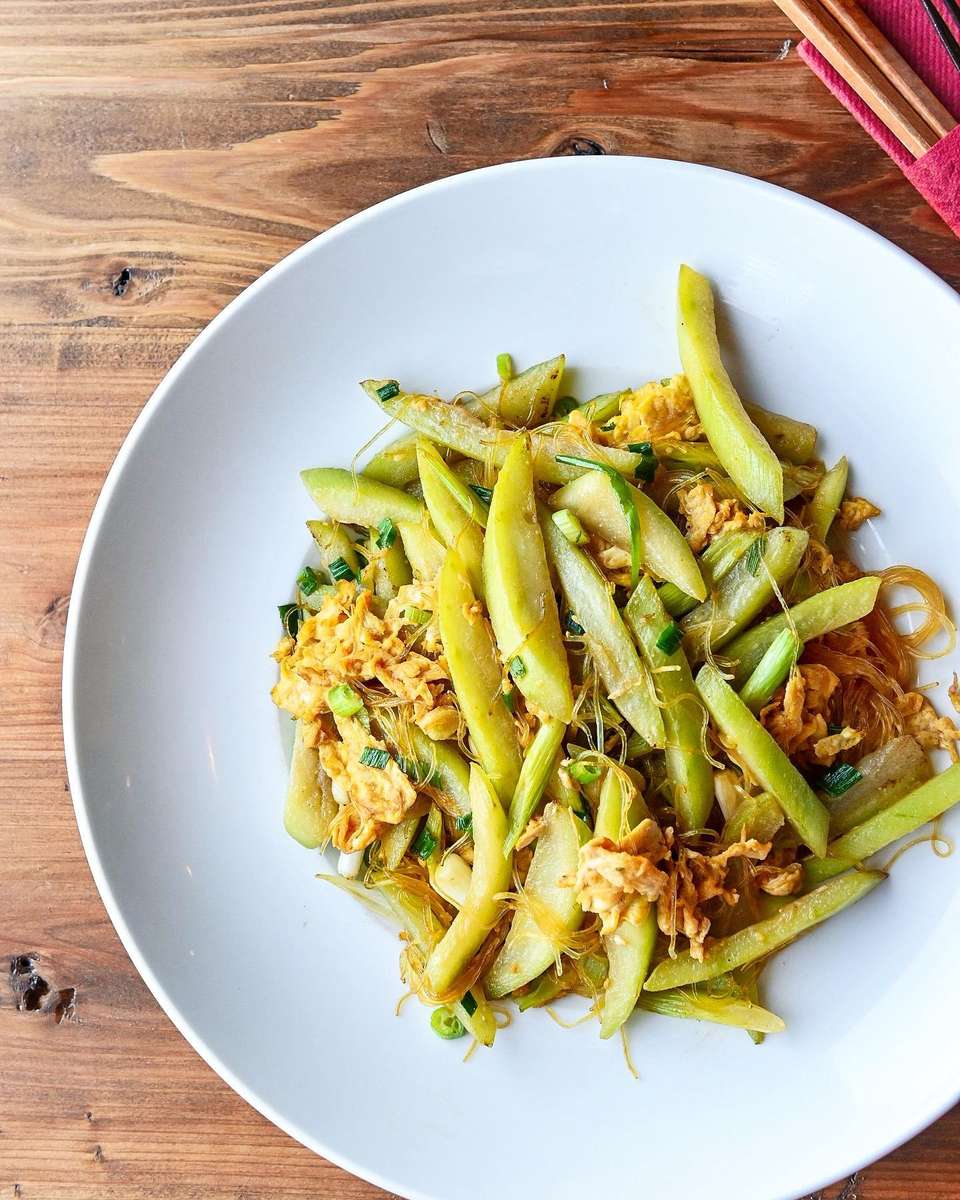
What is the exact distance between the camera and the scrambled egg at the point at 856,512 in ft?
7.61

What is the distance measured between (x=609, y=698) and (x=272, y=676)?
35.9 inches

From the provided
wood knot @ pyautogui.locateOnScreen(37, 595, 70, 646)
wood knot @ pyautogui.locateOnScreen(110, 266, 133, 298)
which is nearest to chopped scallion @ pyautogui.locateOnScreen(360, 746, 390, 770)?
wood knot @ pyautogui.locateOnScreen(37, 595, 70, 646)

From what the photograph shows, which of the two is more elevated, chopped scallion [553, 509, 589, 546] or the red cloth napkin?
the red cloth napkin

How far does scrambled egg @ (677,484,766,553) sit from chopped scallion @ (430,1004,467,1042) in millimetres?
1292

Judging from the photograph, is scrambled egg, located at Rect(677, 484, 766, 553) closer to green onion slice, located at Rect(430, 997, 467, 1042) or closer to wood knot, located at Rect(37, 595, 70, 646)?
green onion slice, located at Rect(430, 997, 467, 1042)

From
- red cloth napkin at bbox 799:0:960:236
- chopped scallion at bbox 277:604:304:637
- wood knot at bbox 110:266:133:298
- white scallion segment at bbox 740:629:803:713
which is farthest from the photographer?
wood knot at bbox 110:266:133:298

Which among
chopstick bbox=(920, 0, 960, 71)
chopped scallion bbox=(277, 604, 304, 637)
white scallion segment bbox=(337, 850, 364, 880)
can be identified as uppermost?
chopstick bbox=(920, 0, 960, 71)

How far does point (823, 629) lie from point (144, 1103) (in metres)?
2.29

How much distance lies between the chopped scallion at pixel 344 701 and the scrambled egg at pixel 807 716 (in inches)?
36.8

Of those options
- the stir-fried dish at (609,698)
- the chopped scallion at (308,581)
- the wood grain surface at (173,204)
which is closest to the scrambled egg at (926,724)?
the stir-fried dish at (609,698)

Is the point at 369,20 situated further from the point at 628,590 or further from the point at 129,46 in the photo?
the point at 628,590

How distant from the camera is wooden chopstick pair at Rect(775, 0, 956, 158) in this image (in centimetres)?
239

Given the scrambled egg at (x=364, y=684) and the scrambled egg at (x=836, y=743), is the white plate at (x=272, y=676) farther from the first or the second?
the scrambled egg at (x=836, y=743)

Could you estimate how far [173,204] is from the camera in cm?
272
